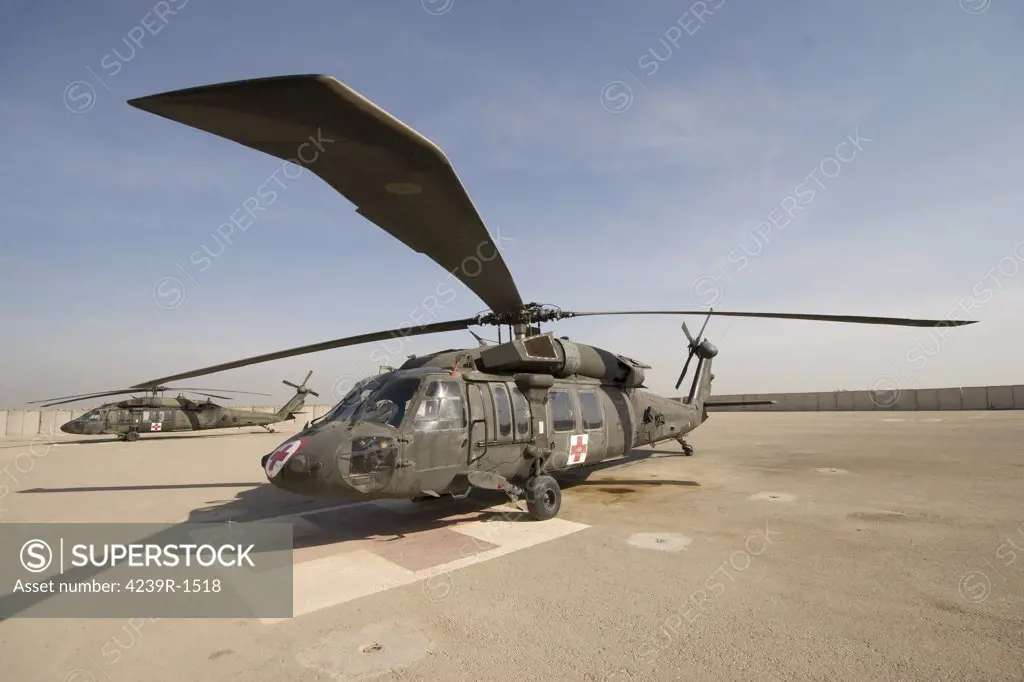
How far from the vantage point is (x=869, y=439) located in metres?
19.7

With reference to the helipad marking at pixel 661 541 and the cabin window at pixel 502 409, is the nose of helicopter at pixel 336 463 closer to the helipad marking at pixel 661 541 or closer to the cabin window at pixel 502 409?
the cabin window at pixel 502 409

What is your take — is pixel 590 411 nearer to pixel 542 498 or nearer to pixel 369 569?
pixel 542 498

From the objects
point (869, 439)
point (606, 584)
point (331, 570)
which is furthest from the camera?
point (869, 439)

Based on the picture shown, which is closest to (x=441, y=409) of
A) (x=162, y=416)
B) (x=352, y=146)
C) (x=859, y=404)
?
(x=352, y=146)

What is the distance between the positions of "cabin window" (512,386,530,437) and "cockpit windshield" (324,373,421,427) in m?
1.86

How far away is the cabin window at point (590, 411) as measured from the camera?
33.3ft

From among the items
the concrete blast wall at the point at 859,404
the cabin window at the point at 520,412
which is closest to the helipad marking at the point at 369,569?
the cabin window at the point at 520,412

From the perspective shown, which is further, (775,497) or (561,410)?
(561,410)

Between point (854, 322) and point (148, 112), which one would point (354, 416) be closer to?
point (148, 112)

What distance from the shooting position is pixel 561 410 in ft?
31.5

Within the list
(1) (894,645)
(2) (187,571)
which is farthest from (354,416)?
(1) (894,645)

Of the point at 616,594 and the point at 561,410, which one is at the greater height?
the point at 561,410

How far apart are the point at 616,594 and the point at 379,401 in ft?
13.6

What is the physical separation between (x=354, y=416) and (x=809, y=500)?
7.81 meters
